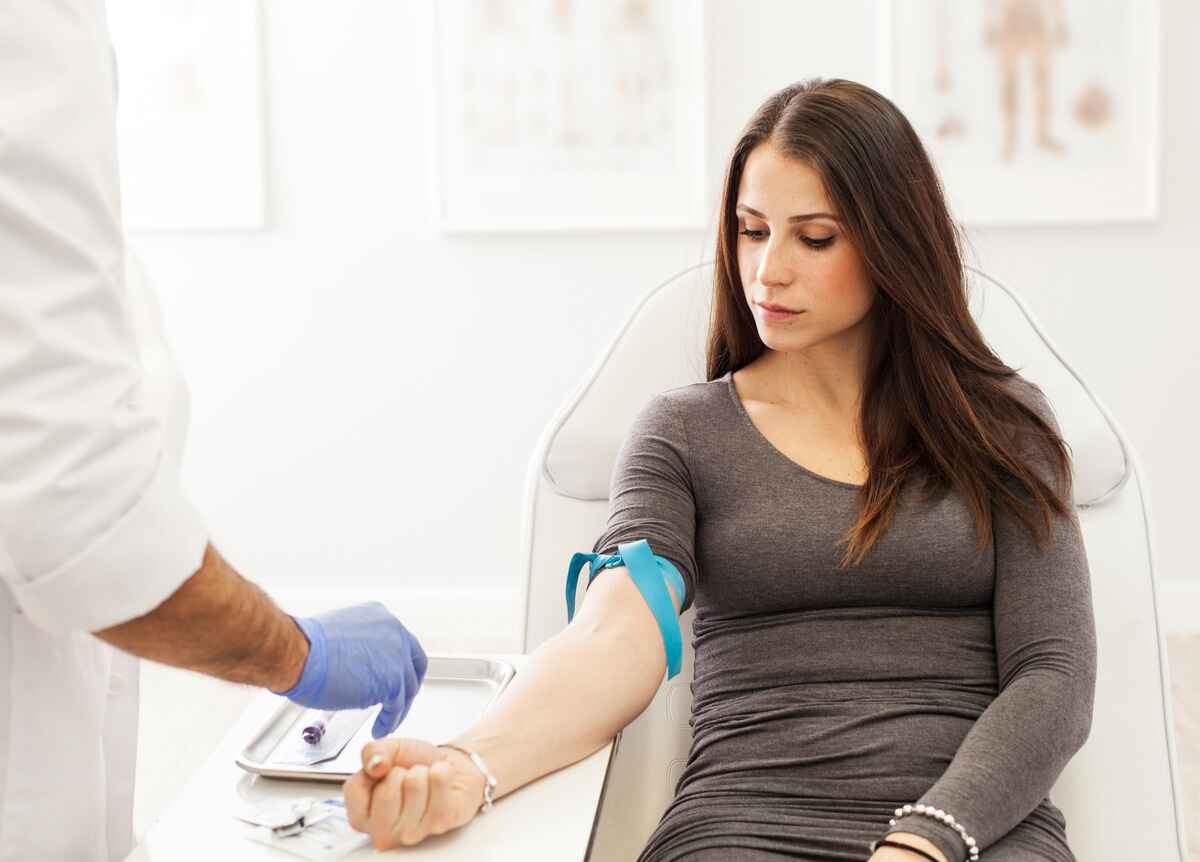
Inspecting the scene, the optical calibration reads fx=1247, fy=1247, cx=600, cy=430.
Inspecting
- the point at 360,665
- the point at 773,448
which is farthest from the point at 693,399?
the point at 360,665

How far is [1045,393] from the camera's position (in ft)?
5.03

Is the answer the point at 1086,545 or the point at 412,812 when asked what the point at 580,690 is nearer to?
the point at 412,812

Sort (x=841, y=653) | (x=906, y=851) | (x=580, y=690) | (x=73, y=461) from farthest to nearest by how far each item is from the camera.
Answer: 1. (x=841, y=653)
2. (x=580, y=690)
3. (x=906, y=851)
4. (x=73, y=461)

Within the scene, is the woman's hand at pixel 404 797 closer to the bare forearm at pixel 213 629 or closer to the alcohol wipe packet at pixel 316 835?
the alcohol wipe packet at pixel 316 835

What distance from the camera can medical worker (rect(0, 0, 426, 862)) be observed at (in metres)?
0.68

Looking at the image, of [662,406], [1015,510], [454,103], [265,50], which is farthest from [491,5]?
[1015,510]

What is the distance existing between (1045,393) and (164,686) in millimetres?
2128

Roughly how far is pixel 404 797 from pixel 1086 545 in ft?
2.95

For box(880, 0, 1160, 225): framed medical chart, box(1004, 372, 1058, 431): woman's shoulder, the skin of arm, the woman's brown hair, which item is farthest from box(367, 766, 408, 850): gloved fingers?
box(880, 0, 1160, 225): framed medical chart

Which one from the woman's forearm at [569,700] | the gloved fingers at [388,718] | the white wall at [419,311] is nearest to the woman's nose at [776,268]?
the woman's forearm at [569,700]

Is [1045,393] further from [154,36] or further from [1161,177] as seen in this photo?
[154,36]

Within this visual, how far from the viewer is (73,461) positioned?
27.2 inches

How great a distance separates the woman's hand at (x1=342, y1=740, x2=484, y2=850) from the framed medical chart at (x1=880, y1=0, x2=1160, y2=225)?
216cm

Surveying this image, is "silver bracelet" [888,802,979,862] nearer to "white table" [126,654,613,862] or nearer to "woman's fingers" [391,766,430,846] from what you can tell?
"white table" [126,654,613,862]
